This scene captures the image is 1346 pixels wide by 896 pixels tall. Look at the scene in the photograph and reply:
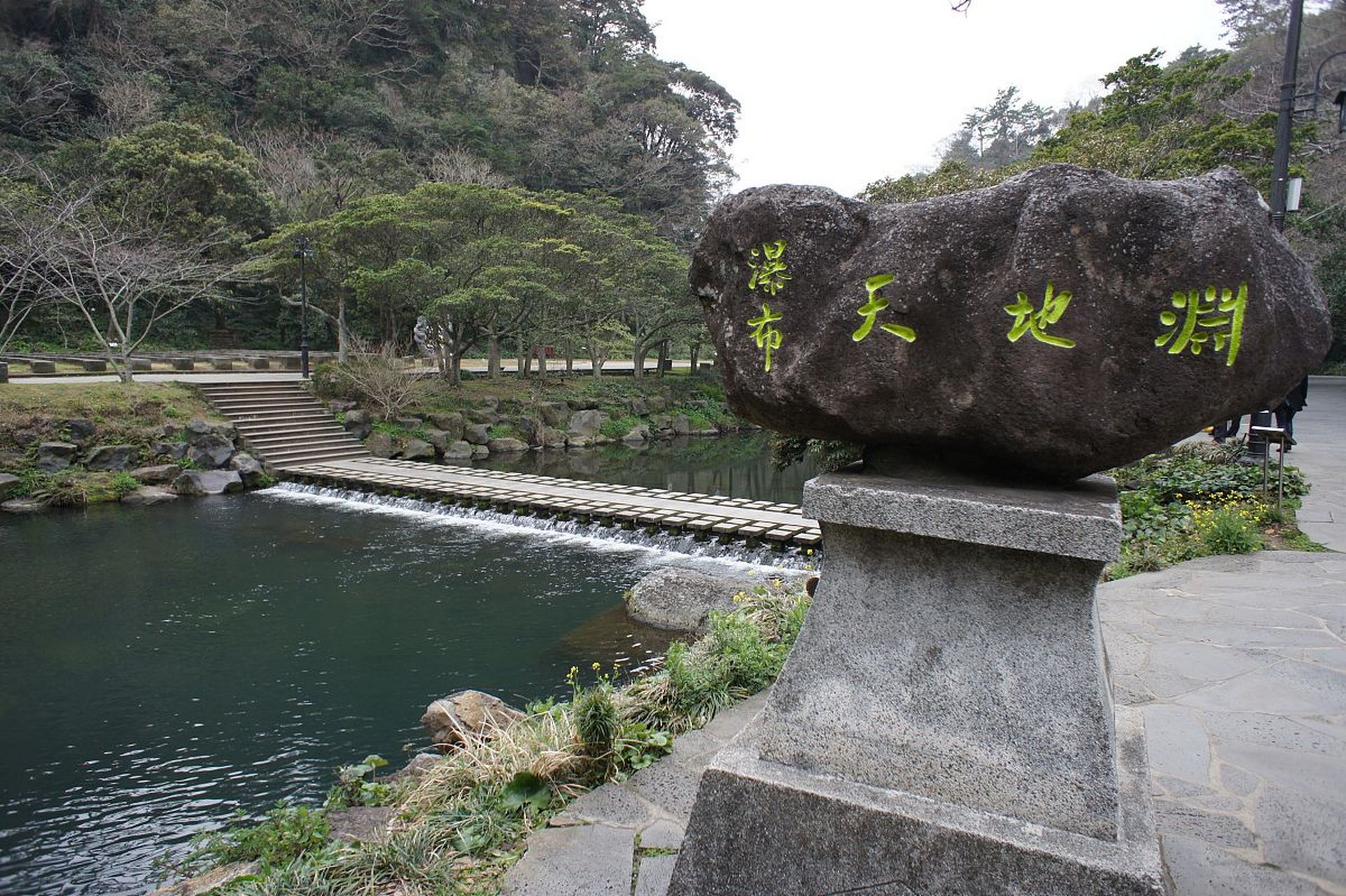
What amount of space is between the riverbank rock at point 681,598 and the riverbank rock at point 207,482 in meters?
8.54

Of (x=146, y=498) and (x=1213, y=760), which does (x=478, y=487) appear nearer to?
(x=146, y=498)

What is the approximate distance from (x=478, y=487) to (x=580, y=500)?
1983 mm

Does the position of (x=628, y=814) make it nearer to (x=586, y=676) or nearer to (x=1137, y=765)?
(x=1137, y=765)

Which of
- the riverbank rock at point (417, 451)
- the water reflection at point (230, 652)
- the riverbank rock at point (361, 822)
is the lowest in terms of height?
the water reflection at point (230, 652)

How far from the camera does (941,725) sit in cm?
211

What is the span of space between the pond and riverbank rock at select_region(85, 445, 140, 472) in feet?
4.91

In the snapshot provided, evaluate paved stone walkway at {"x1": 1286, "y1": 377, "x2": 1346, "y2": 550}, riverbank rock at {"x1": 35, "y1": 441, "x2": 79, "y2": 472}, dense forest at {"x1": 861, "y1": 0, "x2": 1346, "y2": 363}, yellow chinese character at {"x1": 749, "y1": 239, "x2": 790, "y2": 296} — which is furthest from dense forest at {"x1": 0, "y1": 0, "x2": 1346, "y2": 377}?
yellow chinese character at {"x1": 749, "y1": 239, "x2": 790, "y2": 296}

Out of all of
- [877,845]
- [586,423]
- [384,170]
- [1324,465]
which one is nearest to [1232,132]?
[1324,465]

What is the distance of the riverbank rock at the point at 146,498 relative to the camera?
38.9ft

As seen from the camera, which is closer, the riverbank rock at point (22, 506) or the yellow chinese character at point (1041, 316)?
the yellow chinese character at point (1041, 316)

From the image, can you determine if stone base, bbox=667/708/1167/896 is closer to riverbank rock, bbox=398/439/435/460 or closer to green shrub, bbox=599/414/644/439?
riverbank rock, bbox=398/439/435/460

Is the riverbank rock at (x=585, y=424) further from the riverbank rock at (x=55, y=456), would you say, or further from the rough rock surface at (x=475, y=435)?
the riverbank rock at (x=55, y=456)

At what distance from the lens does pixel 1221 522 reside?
6344mm

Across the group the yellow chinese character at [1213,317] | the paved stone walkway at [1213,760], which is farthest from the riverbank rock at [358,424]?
the yellow chinese character at [1213,317]
